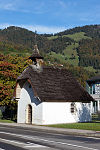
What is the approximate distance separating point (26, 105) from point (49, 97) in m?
3.83

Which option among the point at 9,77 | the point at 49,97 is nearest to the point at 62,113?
the point at 49,97

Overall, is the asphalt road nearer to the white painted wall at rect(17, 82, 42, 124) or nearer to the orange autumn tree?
the white painted wall at rect(17, 82, 42, 124)

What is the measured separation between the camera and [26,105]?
31.8 meters

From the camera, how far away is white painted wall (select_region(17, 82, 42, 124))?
2981cm

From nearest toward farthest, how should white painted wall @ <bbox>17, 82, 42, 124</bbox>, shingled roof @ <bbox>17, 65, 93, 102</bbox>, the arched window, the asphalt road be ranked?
the asphalt road
white painted wall @ <bbox>17, 82, 42, 124</bbox>
shingled roof @ <bbox>17, 65, 93, 102</bbox>
the arched window

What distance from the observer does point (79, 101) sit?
3247 cm

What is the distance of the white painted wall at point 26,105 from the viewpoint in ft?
97.8

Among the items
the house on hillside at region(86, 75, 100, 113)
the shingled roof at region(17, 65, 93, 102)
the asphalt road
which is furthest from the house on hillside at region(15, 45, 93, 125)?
the house on hillside at region(86, 75, 100, 113)

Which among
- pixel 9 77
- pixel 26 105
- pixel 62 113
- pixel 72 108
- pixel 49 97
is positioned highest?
pixel 9 77

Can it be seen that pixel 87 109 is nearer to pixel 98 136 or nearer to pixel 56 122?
pixel 56 122

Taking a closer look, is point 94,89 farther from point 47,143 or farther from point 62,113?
point 47,143

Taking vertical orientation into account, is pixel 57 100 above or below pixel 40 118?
above

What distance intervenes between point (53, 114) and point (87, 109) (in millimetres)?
6130

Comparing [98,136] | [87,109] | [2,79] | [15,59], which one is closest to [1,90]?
[2,79]
